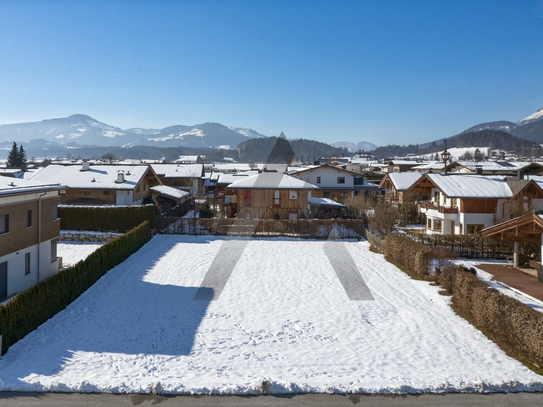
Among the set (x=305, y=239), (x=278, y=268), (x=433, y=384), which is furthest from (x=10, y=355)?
(x=305, y=239)

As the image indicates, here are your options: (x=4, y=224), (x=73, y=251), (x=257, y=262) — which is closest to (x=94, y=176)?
(x=73, y=251)

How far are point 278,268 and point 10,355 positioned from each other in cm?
1276

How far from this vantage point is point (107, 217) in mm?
28938

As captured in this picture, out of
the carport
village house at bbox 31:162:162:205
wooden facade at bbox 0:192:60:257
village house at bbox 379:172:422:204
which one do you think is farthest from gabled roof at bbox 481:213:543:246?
village house at bbox 31:162:162:205

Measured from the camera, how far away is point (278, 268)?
20.1m

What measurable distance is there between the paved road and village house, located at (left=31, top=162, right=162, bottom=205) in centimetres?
2873

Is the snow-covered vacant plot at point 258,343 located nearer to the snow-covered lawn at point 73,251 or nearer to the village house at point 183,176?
the snow-covered lawn at point 73,251

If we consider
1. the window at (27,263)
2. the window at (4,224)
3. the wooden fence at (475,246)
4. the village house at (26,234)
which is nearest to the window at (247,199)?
the wooden fence at (475,246)

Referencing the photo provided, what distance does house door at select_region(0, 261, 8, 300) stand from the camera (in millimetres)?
14141

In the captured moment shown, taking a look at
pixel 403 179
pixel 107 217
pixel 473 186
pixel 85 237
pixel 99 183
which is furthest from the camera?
pixel 403 179

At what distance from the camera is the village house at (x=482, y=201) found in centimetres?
2814

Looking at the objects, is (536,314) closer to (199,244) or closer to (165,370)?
(165,370)

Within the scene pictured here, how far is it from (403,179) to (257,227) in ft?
86.6

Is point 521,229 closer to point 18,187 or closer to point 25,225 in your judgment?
point 25,225
